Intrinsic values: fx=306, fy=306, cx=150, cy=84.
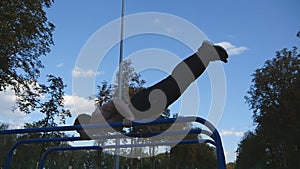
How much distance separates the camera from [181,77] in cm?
379

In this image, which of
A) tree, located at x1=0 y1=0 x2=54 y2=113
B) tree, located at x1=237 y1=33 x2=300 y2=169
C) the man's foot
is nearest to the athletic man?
the man's foot

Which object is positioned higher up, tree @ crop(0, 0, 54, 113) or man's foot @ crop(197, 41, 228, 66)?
tree @ crop(0, 0, 54, 113)

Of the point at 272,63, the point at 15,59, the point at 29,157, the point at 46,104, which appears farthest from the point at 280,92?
the point at 29,157

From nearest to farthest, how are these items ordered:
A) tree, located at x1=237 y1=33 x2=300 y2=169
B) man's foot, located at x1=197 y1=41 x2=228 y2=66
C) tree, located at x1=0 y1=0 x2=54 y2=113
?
1. man's foot, located at x1=197 y1=41 x2=228 y2=66
2. tree, located at x1=0 y1=0 x2=54 y2=113
3. tree, located at x1=237 y1=33 x2=300 y2=169

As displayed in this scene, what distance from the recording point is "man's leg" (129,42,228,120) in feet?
12.3

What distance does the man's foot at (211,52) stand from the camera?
12.2 feet

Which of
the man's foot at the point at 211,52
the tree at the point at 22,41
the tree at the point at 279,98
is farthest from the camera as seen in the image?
the tree at the point at 279,98

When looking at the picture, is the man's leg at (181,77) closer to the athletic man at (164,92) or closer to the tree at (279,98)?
the athletic man at (164,92)

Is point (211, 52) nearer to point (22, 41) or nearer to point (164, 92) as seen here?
point (164, 92)

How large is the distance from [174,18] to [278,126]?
15.2m

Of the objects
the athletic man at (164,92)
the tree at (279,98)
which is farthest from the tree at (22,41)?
the tree at (279,98)

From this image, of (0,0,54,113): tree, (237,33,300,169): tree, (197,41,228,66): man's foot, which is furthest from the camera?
(237,33,300,169): tree

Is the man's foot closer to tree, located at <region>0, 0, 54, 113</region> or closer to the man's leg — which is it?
the man's leg

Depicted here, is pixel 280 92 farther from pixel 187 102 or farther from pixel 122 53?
pixel 187 102
